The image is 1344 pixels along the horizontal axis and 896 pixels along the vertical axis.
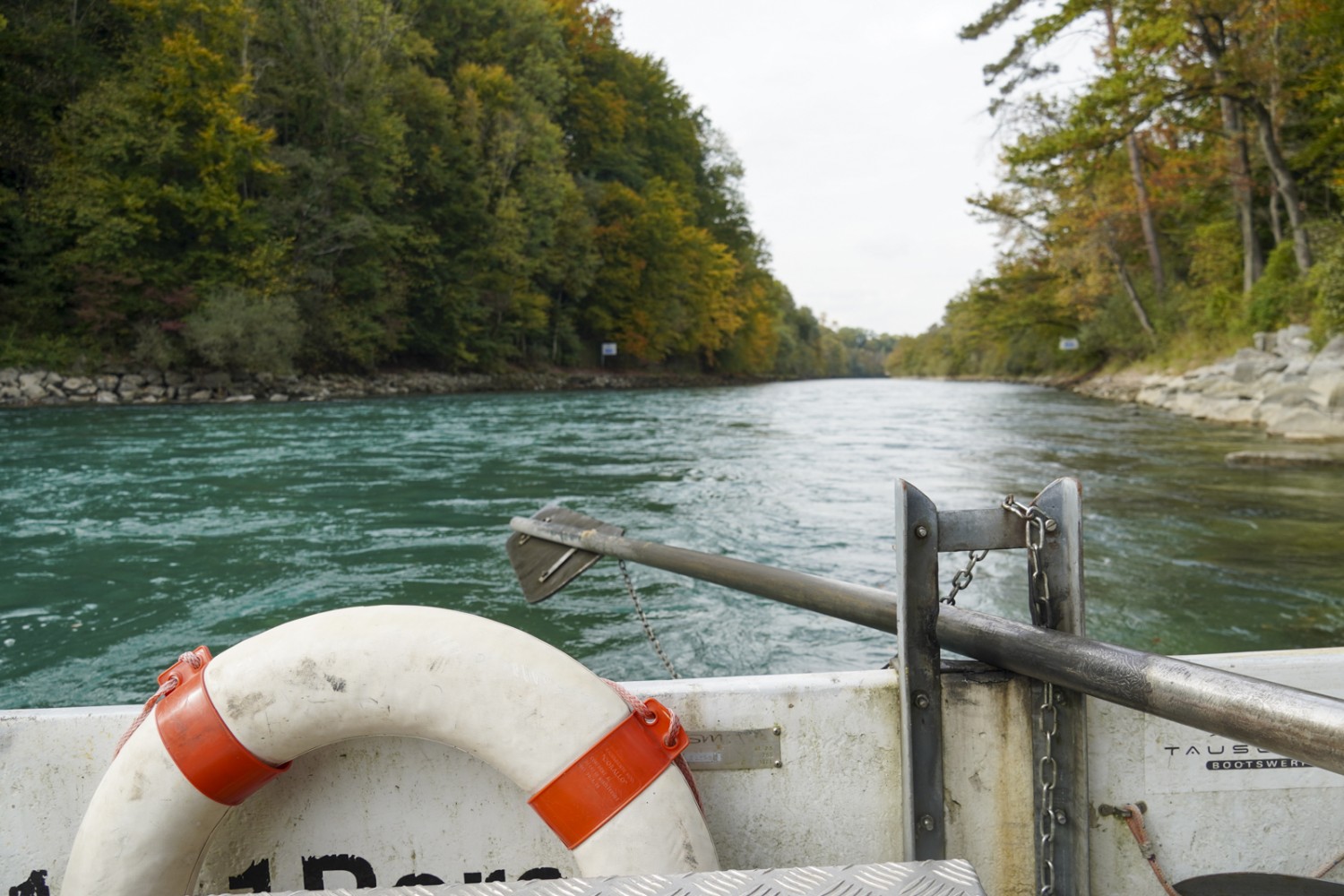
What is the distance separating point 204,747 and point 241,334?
2148 centimetres

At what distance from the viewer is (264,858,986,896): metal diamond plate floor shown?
1213mm

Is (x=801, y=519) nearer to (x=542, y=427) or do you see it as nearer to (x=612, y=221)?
(x=542, y=427)

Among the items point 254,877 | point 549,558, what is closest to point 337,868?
point 254,877

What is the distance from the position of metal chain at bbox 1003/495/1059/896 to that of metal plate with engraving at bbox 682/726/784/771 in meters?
0.48

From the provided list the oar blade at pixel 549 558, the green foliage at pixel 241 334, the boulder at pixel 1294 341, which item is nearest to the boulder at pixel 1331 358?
the boulder at pixel 1294 341

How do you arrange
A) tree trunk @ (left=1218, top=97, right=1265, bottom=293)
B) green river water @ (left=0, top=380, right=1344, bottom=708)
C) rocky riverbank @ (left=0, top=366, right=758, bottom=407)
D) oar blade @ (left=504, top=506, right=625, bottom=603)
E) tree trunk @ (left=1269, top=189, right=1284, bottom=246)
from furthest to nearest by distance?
tree trunk @ (left=1269, top=189, right=1284, bottom=246)
tree trunk @ (left=1218, top=97, right=1265, bottom=293)
rocky riverbank @ (left=0, top=366, right=758, bottom=407)
green river water @ (left=0, top=380, right=1344, bottom=708)
oar blade @ (left=504, top=506, right=625, bottom=603)

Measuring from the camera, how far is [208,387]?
2050 cm

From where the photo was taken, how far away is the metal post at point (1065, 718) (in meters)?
1.58

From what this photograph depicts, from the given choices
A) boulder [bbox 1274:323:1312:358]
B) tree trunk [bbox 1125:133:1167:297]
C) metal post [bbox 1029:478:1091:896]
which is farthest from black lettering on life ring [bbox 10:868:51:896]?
tree trunk [bbox 1125:133:1167:297]

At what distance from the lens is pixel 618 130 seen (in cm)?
4350

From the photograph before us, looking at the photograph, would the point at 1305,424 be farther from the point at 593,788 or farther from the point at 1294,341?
the point at 593,788

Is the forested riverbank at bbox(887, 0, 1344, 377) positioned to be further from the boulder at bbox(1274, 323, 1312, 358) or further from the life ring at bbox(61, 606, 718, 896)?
the life ring at bbox(61, 606, 718, 896)

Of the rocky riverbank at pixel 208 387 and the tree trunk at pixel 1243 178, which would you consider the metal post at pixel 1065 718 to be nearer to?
the rocky riverbank at pixel 208 387

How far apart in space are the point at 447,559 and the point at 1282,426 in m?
11.3
